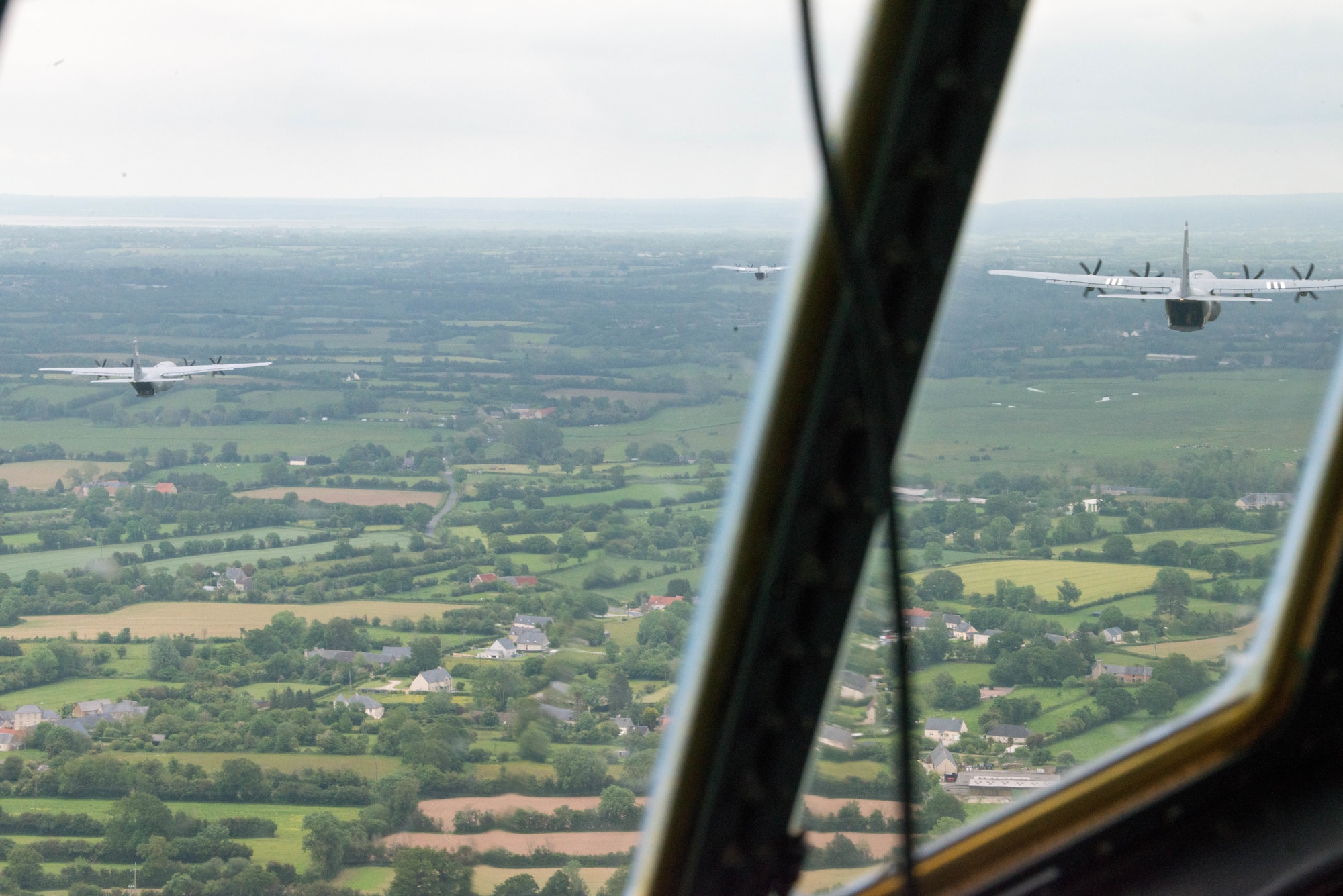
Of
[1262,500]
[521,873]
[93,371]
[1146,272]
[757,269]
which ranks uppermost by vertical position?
[1146,272]

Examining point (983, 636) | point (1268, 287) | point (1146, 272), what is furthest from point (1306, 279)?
point (983, 636)

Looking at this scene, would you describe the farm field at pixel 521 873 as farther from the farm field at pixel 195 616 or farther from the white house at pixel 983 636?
the white house at pixel 983 636

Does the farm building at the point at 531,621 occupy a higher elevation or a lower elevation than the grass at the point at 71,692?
higher

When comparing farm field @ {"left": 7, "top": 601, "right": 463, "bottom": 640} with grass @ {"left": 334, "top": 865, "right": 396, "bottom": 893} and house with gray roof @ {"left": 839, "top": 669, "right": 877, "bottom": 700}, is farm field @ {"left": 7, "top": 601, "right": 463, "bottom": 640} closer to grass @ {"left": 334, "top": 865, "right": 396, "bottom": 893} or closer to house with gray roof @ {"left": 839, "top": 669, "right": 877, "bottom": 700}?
grass @ {"left": 334, "top": 865, "right": 396, "bottom": 893}

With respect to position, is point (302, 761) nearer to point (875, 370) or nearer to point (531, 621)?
point (531, 621)

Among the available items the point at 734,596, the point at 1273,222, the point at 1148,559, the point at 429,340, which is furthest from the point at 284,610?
the point at 1273,222

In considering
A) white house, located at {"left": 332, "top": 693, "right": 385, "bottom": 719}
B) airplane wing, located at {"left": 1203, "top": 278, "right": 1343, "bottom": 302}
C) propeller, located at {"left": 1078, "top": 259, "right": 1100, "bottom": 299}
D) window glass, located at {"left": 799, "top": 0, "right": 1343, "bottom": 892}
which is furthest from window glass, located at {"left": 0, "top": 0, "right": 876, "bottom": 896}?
airplane wing, located at {"left": 1203, "top": 278, "right": 1343, "bottom": 302}

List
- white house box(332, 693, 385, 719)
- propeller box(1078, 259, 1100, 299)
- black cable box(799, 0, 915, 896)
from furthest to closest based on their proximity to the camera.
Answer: propeller box(1078, 259, 1100, 299)
white house box(332, 693, 385, 719)
black cable box(799, 0, 915, 896)

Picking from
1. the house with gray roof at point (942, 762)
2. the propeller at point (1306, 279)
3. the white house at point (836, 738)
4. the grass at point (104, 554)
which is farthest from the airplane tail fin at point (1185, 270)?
the grass at point (104, 554)
